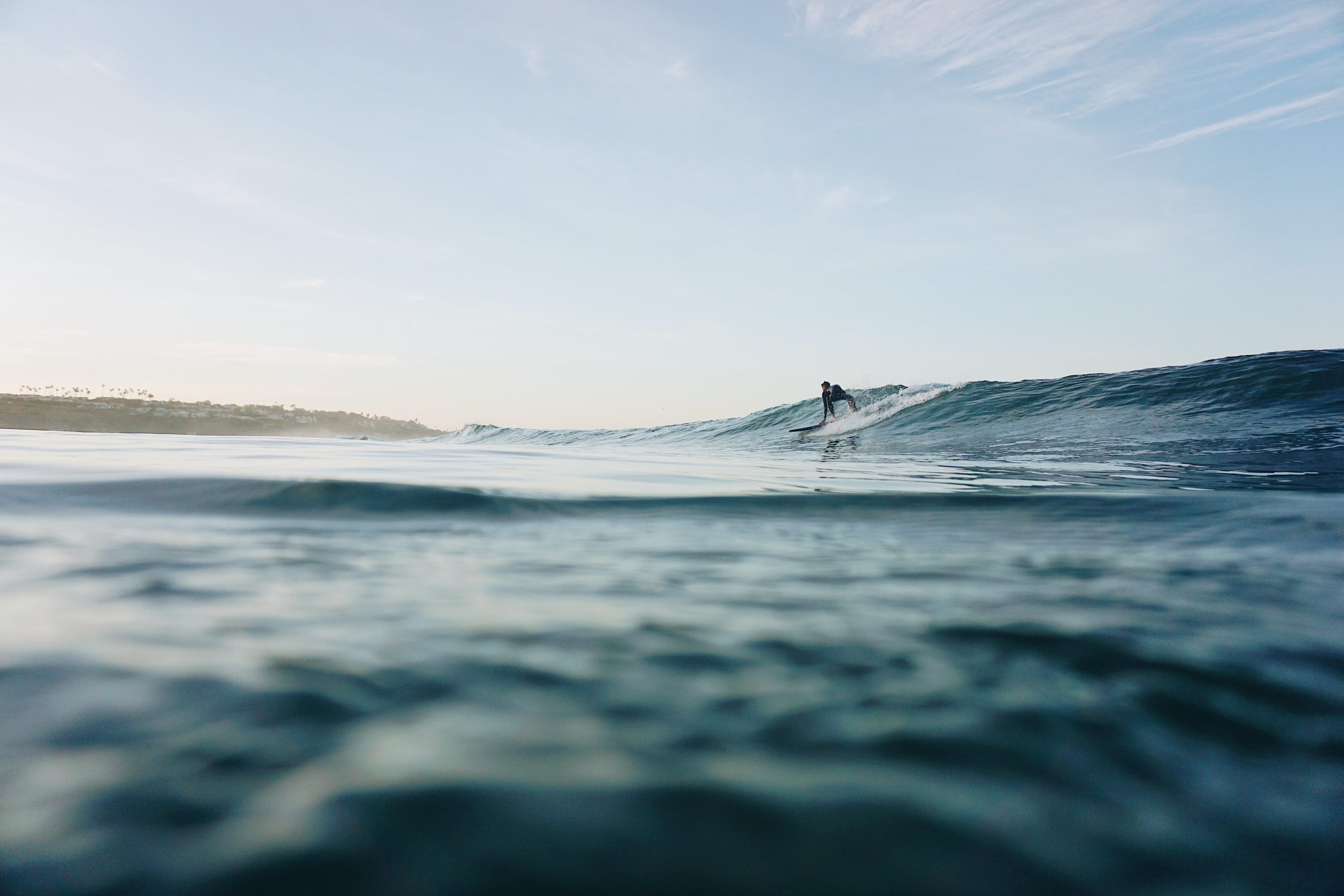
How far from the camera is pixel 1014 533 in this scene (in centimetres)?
281

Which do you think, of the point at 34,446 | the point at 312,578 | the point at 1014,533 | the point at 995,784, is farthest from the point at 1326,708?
the point at 34,446

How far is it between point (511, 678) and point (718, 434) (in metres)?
21.0

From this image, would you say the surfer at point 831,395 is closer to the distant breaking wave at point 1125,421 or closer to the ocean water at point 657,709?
the distant breaking wave at point 1125,421

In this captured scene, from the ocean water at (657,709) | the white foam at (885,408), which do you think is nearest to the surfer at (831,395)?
the white foam at (885,408)

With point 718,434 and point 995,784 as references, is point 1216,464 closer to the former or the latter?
point 995,784

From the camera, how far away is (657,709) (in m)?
1.02

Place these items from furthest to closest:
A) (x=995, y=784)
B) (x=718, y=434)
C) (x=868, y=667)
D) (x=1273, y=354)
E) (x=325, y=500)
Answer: (x=718, y=434) → (x=1273, y=354) → (x=325, y=500) → (x=868, y=667) → (x=995, y=784)

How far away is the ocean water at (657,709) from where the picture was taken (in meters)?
0.67

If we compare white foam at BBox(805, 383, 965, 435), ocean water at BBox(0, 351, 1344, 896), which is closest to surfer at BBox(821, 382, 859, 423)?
white foam at BBox(805, 383, 965, 435)

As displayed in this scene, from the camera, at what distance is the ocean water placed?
667 millimetres

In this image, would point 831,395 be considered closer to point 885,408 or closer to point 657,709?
point 885,408

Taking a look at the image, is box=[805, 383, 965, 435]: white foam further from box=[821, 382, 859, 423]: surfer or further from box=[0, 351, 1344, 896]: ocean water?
box=[0, 351, 1344, 896]: ocean water

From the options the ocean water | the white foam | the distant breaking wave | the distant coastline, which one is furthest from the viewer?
the distant coastline

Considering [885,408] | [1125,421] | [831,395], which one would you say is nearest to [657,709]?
[1125,421]
